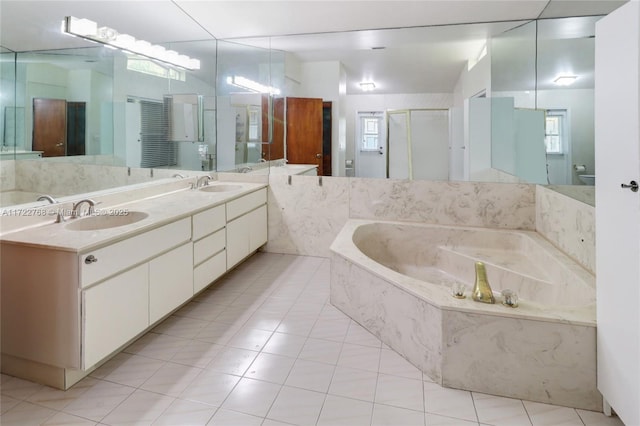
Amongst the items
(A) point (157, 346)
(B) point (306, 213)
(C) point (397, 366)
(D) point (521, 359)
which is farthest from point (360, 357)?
(B) point (306, 213)

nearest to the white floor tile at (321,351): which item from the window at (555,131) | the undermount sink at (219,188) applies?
the undermount sink at (219,188)

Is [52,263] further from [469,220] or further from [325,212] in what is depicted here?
[469,220]

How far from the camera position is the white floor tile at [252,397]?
5.46 ft

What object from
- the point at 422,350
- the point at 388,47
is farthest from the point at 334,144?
the point at 422,350

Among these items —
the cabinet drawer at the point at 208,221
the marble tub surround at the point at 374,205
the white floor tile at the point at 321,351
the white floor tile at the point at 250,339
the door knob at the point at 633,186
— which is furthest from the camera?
the marble tub surround at the point at 374,205

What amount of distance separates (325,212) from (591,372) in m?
2.66

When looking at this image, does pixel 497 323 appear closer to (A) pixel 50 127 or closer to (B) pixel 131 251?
(B) pixel 131 251

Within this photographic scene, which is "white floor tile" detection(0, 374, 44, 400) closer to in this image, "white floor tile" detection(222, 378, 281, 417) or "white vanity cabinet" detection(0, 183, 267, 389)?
"white vanity cabinet" detection(0, 183, 267, 389)

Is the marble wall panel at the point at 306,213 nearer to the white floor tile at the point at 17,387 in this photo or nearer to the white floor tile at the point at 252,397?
the white floor tile at the point at 252,397

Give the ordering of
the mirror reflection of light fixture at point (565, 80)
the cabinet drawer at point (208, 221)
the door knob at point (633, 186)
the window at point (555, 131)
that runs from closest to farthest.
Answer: the door knob at point (633, 186), the mirror reflection of light fixture at point (565, 80), the window at point (555, 131), the cabinet drawer at point (208, 221)

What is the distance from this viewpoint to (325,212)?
395 centimetres

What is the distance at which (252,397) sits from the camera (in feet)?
5.73

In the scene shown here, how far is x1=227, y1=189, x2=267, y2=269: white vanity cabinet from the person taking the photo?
3266 mm

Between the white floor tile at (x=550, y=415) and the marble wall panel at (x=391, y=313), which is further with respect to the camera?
the marble wall panel at (x=391, y=313)
